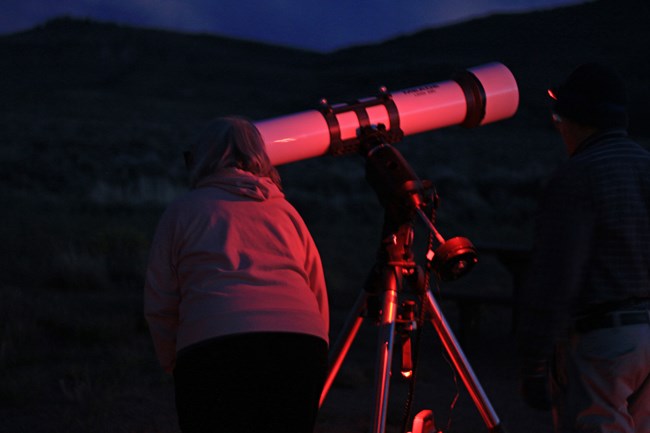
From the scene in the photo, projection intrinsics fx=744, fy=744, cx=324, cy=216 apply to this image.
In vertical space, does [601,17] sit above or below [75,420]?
above

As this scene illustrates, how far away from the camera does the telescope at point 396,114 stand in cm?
329

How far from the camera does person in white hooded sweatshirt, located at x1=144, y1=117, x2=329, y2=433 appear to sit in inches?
84.9

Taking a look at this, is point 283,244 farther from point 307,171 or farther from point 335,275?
point 307,171

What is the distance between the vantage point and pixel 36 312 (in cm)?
637

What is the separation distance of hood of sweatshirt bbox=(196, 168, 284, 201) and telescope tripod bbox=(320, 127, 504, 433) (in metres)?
0.63

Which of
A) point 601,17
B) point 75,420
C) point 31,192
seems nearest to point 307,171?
point 31,192

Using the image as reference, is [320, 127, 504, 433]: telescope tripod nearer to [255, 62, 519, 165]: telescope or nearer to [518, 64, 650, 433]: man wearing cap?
[255, 62, 519, 165]: telescope

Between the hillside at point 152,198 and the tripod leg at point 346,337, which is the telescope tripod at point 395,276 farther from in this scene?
the hillside at point 152,198

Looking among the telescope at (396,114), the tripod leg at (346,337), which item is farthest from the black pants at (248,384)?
the telescope at (396,114)

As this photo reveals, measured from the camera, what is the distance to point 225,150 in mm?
2352

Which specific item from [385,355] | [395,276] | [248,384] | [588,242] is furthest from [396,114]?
[248,384]

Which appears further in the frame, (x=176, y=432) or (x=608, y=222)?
(x=176, y=432)

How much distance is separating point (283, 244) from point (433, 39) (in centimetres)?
6668

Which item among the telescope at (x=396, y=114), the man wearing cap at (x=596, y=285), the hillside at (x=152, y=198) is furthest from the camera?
the hillside at (x=152, y=198)
